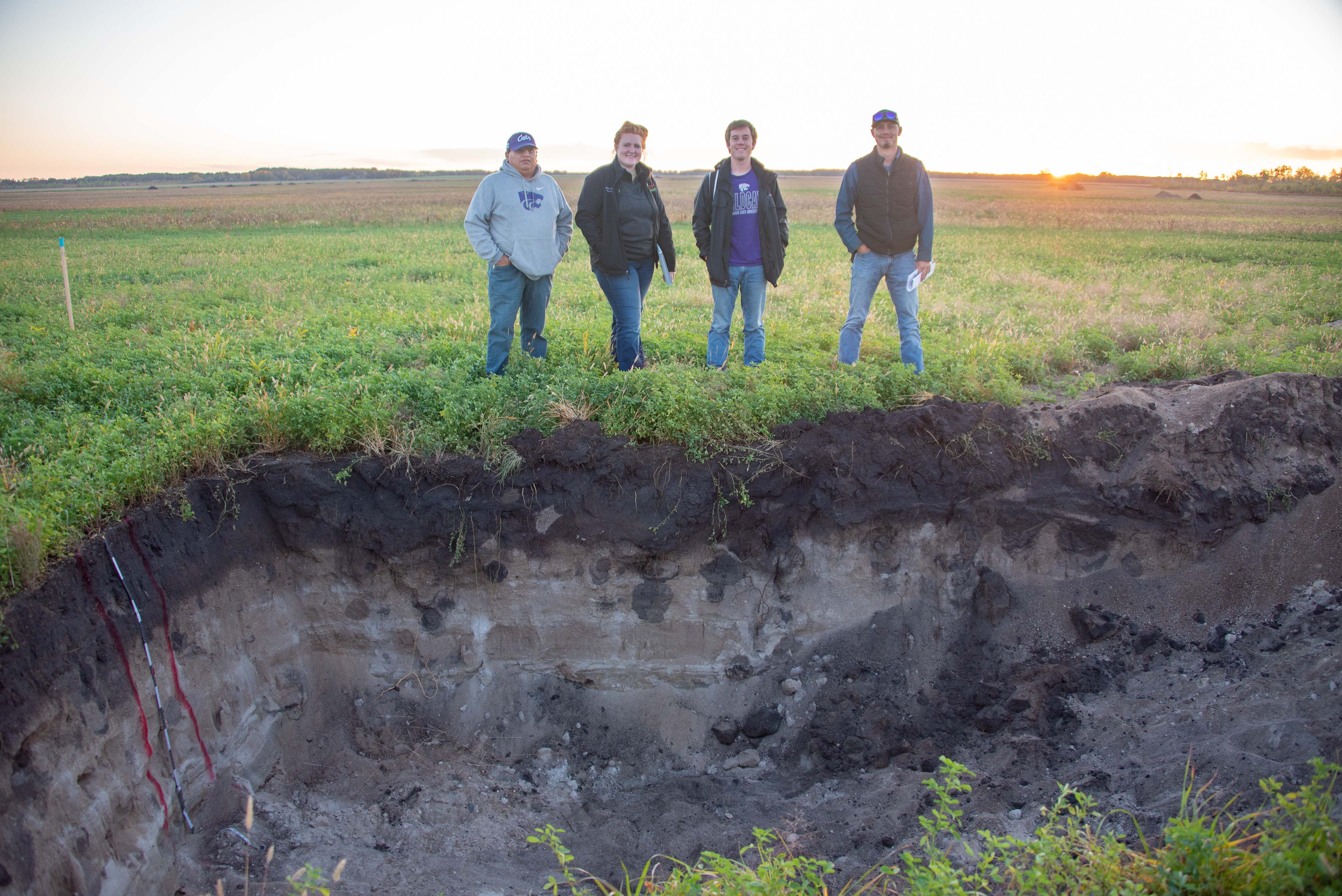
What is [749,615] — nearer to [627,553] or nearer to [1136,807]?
[627,553]

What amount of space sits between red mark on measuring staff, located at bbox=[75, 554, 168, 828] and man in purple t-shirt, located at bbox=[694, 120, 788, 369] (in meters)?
4.52

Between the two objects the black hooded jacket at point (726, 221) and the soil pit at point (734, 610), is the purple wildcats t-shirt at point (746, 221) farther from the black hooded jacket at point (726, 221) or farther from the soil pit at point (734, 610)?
the soil pit at point (734, 610)

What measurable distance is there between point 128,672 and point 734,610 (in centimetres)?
375

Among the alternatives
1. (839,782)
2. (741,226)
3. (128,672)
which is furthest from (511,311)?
(839,782)

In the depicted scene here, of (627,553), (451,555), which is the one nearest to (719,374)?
(627,553)

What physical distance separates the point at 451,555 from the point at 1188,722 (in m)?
4.80

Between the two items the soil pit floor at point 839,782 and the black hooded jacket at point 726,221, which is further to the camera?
the black hooded jacket at point 726,221

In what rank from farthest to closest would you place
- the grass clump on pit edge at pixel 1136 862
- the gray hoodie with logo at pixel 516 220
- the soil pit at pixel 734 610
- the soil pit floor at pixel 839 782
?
the gray hoodie with logo at pixel 516 220, the soil pit at pixel 734 610, the soil pit floor at pixel 839 782, the grass clump on pit edge at pixel 1136 862

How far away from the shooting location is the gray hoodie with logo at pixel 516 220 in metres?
5.73

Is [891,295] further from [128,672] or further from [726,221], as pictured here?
[128,672]

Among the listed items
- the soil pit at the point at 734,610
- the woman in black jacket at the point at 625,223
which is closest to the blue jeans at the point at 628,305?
the woman in black jacket at the point at 625,223

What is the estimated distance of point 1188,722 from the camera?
421 centimetres

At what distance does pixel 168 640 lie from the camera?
4.30m

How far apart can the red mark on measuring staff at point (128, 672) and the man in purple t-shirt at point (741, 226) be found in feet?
14.8
